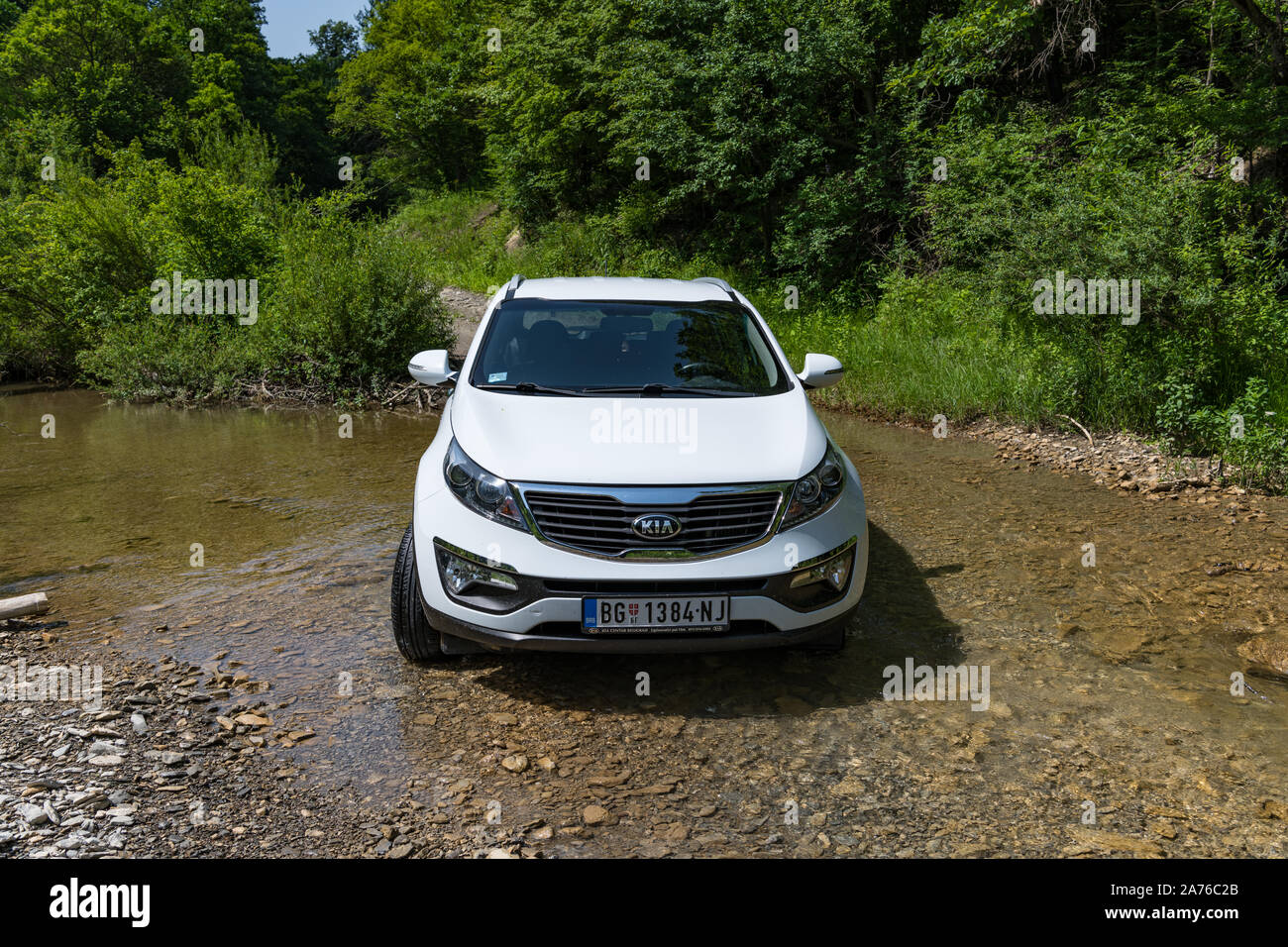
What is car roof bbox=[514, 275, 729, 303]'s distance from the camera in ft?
18.3

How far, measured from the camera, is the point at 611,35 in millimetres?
23547

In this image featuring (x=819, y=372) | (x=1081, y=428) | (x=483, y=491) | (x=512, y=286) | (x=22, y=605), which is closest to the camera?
(x=483, y=491)

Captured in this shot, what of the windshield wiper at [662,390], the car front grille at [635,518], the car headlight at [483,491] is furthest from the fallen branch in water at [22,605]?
the windshield wiper at [662,390]

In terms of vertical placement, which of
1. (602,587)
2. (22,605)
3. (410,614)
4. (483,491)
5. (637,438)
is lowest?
(22,605)

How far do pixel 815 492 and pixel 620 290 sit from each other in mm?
2250

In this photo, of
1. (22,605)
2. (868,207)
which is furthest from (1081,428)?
(22,605)

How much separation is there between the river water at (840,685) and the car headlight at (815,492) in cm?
86

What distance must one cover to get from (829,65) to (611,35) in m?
8.96

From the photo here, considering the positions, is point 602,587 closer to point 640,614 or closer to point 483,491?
point 640,614

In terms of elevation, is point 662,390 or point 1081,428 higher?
point 662,390

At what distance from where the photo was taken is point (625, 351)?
16.9 ft

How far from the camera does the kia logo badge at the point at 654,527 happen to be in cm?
380

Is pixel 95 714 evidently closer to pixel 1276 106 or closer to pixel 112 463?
pixel 112 463
